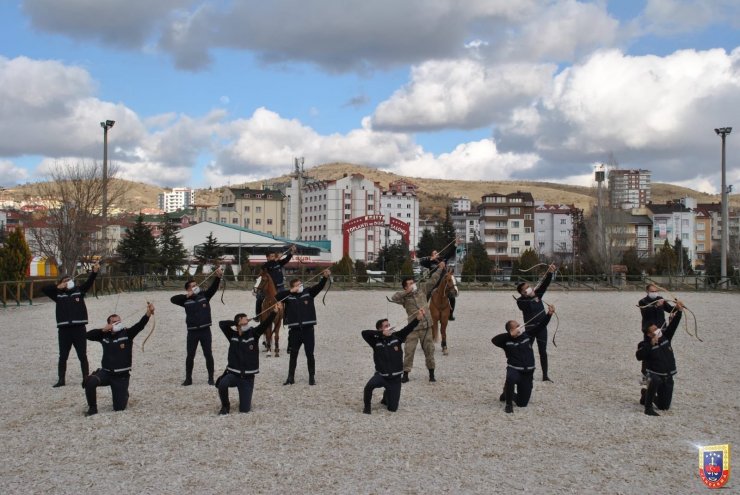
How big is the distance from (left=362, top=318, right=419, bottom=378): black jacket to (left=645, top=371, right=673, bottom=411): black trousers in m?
3.27

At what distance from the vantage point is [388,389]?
9367 millimetres

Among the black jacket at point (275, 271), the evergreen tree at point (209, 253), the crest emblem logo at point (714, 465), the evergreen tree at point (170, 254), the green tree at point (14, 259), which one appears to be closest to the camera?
the crest emblem logo at point (714, 465)

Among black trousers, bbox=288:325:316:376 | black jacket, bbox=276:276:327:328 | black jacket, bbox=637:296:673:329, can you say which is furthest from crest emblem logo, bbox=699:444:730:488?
black jacket, bbox=276:276:327:328

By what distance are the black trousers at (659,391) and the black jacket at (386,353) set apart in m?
3.27

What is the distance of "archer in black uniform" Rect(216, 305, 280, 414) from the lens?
9164 millimetres

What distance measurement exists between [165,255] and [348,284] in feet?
77.1

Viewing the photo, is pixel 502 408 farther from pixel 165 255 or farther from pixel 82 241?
pixel 165 255

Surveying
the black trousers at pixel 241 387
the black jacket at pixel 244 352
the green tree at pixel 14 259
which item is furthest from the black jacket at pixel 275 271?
the green tree at pixel 14 259

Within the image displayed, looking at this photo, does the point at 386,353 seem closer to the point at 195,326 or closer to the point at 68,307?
the point at 195,326

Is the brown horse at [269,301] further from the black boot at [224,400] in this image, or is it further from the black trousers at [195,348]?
the black boot at [224,400]

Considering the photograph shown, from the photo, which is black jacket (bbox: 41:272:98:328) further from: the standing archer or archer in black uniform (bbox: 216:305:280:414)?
the standing archer

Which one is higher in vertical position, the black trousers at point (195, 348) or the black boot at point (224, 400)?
the black trousers at point (195, 348)

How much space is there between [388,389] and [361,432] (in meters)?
1.16

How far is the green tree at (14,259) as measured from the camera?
1232 inches
